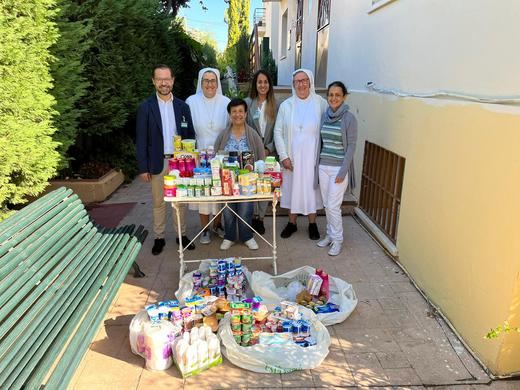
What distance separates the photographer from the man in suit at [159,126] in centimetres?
411

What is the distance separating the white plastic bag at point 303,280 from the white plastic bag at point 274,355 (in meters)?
0.35

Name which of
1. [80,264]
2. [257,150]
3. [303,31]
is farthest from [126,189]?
[303,31]

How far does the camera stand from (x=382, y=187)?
4.94 meters

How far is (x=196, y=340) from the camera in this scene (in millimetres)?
2658

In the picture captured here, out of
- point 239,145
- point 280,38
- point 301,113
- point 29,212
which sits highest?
point 280,38

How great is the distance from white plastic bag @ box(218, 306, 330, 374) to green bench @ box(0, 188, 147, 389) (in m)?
0.89

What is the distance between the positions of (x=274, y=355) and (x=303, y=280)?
3.66 feet

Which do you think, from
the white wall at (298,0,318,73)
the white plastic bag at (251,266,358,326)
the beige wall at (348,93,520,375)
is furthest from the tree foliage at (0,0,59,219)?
the white wall at (298,0,318,73)

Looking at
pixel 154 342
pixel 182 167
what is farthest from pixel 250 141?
pixel 154 342

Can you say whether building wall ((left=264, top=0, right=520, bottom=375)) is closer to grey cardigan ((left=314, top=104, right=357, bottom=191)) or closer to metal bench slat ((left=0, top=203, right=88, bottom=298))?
grey cardigan ((left=314, top=104, right=357, bottom=191))

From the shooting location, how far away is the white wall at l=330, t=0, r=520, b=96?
8.38 feet

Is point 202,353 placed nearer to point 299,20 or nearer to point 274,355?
point 274,355

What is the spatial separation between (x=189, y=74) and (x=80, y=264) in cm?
996

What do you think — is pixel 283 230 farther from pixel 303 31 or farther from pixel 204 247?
pixel 303 31
